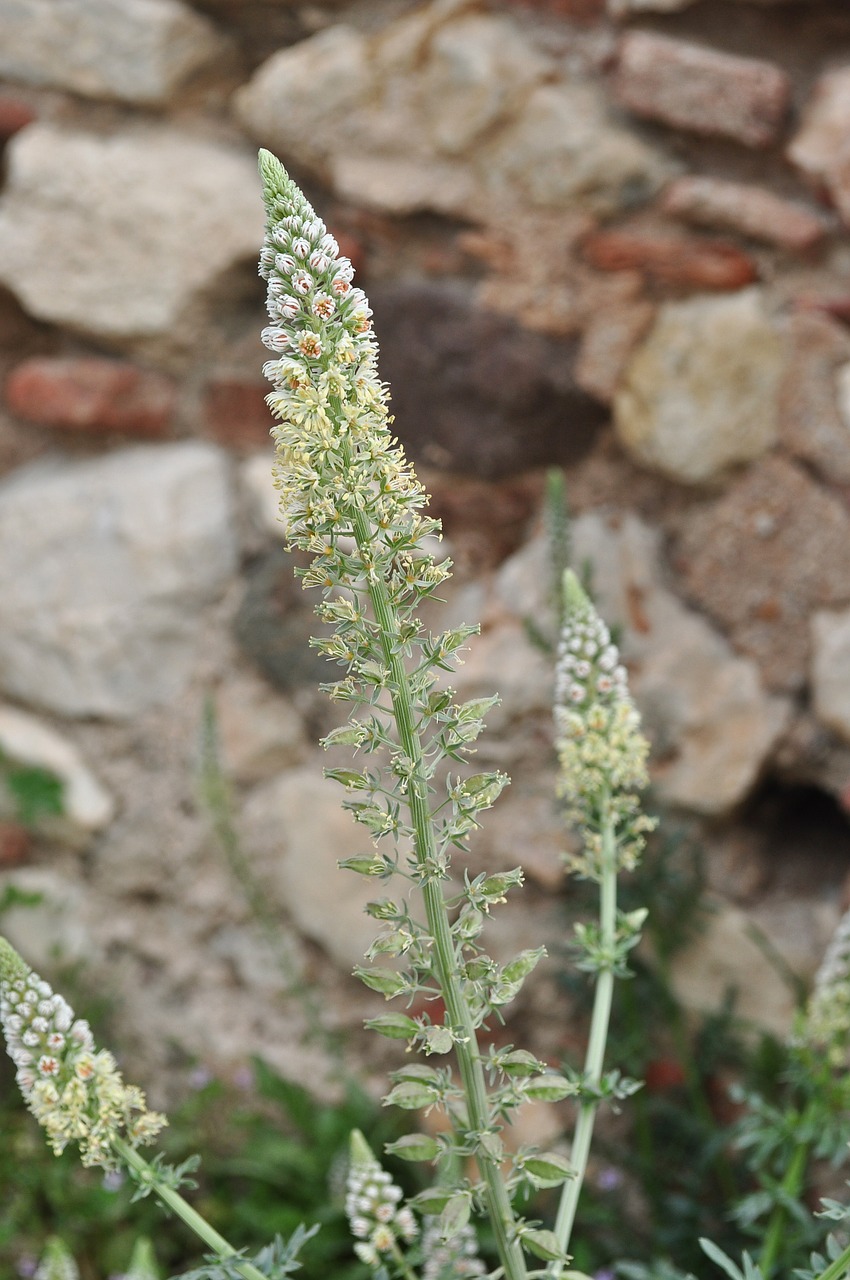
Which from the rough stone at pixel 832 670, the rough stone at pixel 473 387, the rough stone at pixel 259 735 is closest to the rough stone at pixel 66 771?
the rough stone at pixel 259 735

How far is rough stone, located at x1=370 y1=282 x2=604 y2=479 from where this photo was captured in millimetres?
2619

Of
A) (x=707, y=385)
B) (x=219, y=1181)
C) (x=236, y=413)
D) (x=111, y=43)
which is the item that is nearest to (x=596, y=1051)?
(x=707, y=385)

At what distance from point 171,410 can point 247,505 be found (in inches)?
12.6

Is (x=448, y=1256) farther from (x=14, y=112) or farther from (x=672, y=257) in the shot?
(x=14, y=112)

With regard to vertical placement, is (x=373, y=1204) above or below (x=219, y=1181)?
above

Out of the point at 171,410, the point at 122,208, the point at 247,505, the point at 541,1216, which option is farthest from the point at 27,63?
the point at 541,1216

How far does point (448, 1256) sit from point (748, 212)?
6.27 ft

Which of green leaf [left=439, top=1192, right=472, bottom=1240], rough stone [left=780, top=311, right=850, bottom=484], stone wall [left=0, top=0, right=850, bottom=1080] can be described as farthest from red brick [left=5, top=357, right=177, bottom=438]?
green leaf [left=439, top=1192, right=472, bottom=1240]

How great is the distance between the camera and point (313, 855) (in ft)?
9.14

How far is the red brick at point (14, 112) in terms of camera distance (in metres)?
2.99

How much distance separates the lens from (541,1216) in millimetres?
2430

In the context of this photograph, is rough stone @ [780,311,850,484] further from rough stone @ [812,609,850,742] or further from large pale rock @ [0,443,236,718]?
large pale rock @ [0,443,236,718]

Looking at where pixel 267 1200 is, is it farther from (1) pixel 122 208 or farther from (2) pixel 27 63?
(2) pixel 27 63

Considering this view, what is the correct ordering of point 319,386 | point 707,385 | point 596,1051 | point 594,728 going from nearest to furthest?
point 319,386 < point 596,1051 < point 594,728 < point 707,385
